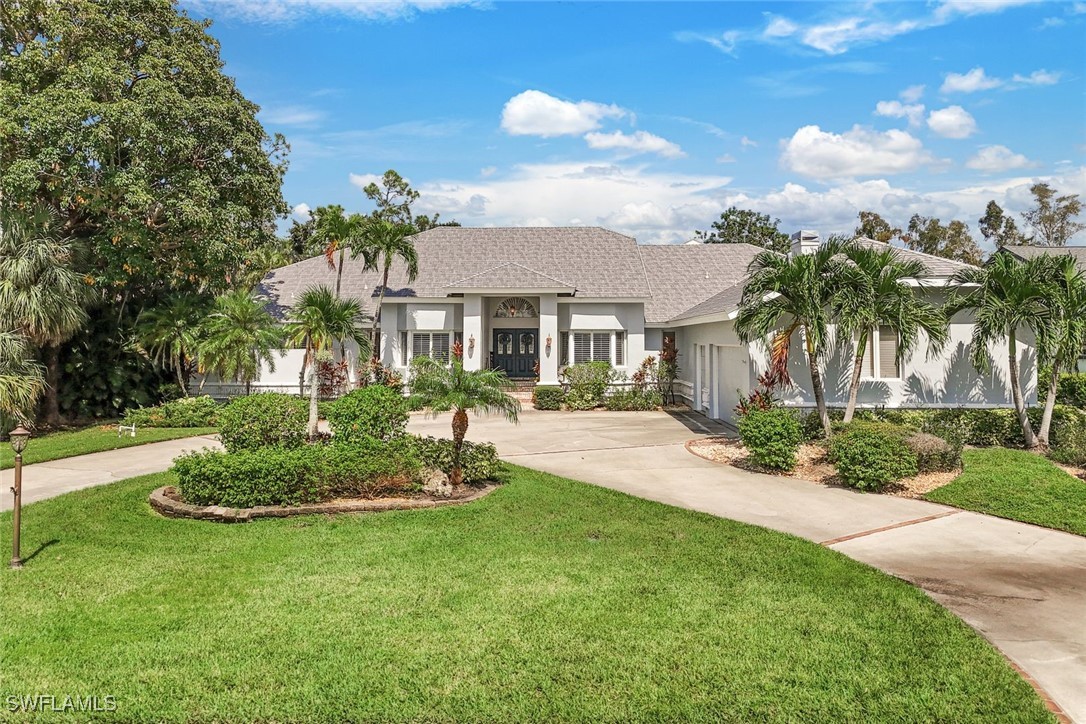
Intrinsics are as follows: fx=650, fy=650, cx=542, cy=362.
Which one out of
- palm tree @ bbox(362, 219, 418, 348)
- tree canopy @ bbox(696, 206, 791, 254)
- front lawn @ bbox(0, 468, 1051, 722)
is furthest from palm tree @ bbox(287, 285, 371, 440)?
tree canopy @ bbox(696, 206, 791, 254)

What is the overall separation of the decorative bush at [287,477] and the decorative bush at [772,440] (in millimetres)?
6433

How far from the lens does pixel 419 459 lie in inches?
409

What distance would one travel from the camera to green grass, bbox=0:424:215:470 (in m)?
14.1

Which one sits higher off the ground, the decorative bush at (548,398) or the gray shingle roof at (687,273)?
the gray shingle roof at (687,273)

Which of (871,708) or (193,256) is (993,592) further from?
(193,256)

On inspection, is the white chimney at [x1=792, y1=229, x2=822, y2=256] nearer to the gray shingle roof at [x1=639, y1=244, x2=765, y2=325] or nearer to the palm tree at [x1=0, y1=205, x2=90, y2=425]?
the gray shingle roof at [x1=639, y1=244, x2=765, y2=325]

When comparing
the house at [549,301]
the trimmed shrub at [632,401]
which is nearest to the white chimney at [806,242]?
the house at [549,301]

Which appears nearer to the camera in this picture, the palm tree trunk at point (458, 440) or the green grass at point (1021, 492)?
the green grass at point (1021, 492)

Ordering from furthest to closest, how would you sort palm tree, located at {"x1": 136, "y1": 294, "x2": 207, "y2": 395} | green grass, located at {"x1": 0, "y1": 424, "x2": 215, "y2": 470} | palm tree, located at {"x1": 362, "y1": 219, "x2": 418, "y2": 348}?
palm tree, located at {"x1": 362, "y1": 219, "x2": 418, "y2": 348} → palm tree, located at {"x1": 136, "y1": 294, "x2": 207, "y2": 395} → green grass, located at {"x1": 0, "y1": 424, "x2": 215, "y2": 470}

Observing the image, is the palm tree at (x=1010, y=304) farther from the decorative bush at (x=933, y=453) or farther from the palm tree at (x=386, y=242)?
the palm tree at (x=386, y=242)

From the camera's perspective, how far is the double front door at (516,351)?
1081 inches

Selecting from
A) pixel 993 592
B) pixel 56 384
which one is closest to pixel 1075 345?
pixel 993 592

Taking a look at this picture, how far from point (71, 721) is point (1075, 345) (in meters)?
16.3
